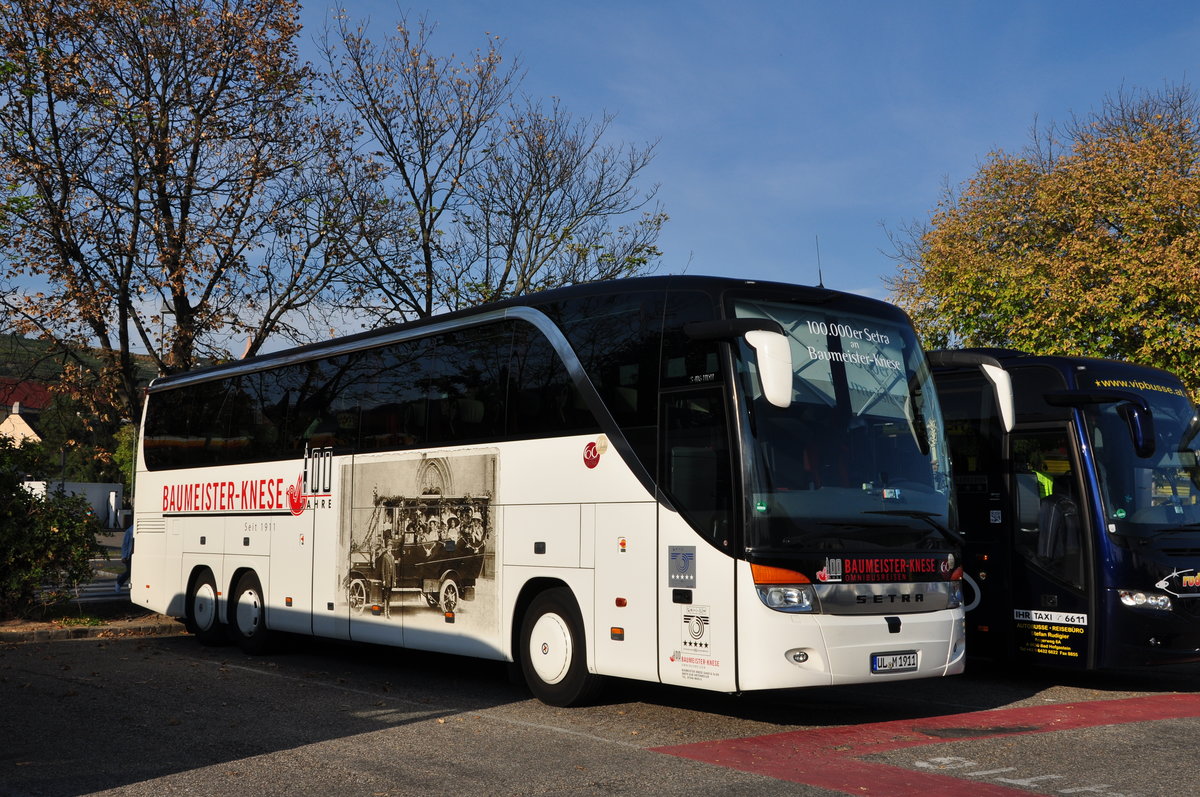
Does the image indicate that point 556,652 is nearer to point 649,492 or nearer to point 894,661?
point 649,492

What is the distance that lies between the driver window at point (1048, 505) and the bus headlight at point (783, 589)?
4.33 m

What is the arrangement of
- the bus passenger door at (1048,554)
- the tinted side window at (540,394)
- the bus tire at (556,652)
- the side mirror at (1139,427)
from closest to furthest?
the bus tire at (556,652), the tinted side window at (540,394), the side mirror at (1139,427), the bus passenger door at (1048,554)

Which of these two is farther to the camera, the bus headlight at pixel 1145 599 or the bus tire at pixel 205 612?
the bus tire at pixel 205 612

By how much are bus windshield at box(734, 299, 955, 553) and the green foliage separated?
1197 cm

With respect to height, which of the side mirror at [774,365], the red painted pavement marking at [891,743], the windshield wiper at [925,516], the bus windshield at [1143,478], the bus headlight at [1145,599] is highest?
the side mirror at [774,365]

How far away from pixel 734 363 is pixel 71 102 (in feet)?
51.3

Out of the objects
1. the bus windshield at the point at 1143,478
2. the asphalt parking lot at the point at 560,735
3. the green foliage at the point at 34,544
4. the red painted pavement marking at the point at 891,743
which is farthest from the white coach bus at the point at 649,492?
the green foliage at the point at 34,544

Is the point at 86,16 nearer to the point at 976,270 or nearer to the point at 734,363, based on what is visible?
the point at 734,363

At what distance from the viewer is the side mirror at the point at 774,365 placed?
834 centimetres

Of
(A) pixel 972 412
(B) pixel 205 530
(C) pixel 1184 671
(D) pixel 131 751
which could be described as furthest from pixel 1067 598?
(B) pixel 205 530

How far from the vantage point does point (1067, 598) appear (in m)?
12.0

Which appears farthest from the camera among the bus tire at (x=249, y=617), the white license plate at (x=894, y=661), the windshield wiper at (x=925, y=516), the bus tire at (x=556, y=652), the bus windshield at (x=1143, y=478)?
the bus tire at (x=249, y=617)

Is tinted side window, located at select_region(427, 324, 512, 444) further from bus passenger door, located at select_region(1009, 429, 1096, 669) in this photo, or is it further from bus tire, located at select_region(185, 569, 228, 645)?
bus tire, located at select_region(185, 569, 228, 645)

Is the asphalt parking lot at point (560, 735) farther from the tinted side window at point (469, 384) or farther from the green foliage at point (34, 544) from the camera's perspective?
the green foliage at point (34, 544)
